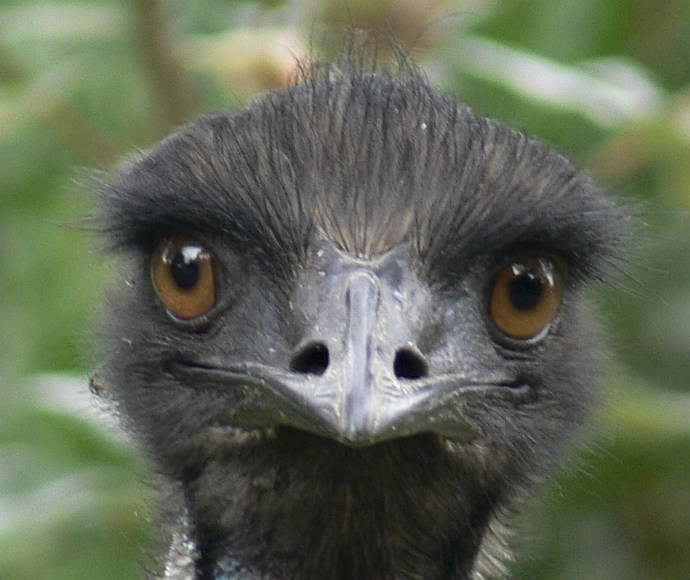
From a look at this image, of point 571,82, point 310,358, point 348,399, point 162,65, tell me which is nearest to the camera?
point 348,399

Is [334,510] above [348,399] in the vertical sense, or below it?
above

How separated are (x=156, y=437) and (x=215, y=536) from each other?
0.63 feet

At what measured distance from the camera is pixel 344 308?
2.14m

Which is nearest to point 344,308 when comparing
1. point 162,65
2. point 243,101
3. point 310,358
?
point 310,358

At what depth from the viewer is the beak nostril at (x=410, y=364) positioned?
2.10 meters

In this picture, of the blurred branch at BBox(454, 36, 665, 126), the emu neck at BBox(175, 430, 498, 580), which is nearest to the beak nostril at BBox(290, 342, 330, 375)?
the emu neck at BBox(175, 430, 498, 580)

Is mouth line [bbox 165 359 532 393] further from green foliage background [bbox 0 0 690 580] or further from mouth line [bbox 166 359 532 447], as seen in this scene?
green foliage background [bbox 0 0 690 580]

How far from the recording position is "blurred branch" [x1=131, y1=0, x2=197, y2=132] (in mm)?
3420

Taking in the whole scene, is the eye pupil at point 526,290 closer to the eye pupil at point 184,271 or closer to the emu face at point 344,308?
the emu face at point 344,308

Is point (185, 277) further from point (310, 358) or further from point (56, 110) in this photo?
point (56, 110)

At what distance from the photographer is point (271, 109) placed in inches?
96.7

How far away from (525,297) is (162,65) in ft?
4.48

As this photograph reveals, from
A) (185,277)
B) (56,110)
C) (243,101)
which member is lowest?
(185,277)

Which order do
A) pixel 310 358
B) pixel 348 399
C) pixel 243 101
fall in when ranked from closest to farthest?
1. pixel 348 399
2. pixel 310 358
3. pixel 243 101
